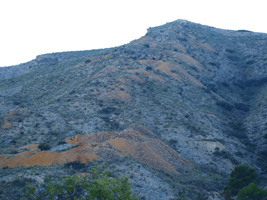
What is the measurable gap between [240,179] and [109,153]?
31.7ft

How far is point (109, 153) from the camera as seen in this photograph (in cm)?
1991

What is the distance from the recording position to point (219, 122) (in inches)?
1380

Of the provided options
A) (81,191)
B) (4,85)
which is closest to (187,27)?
(4,85)

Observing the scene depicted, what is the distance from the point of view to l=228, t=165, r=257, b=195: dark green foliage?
1955 centimetres

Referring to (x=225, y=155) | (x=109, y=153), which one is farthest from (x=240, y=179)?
(x=109, y=153)

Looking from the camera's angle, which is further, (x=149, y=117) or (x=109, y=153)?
(x=149, y=117)

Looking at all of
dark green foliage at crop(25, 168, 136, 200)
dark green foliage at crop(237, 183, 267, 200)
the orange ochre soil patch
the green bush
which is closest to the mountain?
the orange ochre soil patch

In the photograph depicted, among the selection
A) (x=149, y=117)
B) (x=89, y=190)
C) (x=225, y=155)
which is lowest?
(x=225, y=155)

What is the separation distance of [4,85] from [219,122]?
1472 inches

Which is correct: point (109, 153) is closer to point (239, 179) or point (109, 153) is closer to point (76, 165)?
point (76, 165)

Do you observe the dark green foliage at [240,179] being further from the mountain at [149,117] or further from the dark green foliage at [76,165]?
the dark green foliage at [76,165]

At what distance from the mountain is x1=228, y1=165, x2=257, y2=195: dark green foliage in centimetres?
115

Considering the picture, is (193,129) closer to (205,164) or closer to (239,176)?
(205,164)

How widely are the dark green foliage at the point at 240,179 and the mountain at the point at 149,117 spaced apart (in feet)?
3.76
